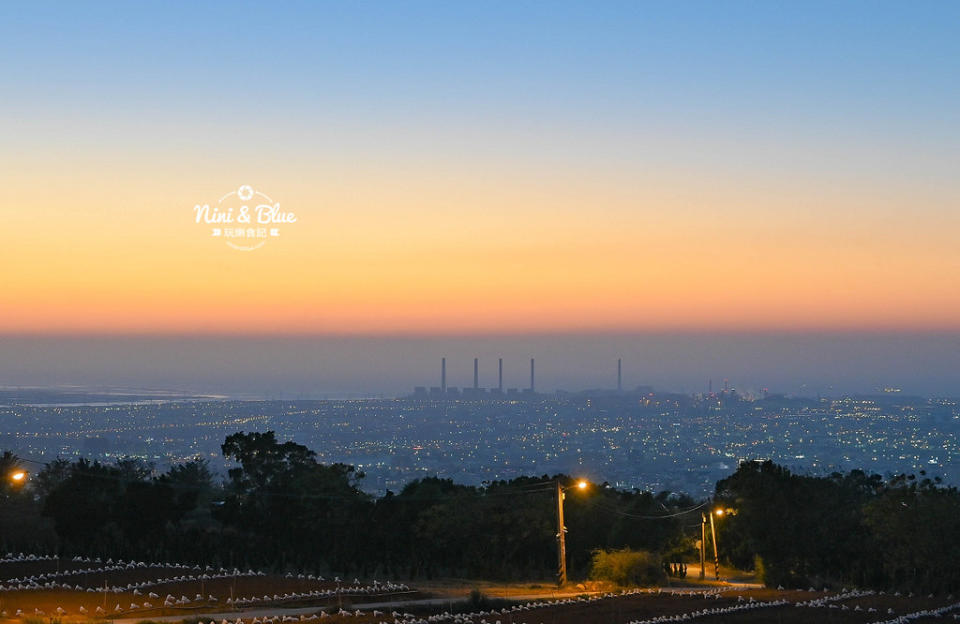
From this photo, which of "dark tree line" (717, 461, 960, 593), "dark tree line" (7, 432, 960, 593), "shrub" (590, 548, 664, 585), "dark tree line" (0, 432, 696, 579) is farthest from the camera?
"dark tree line" (0, 432, 696, 579)

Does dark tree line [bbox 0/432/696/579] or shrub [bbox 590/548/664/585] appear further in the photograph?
dark tree line [bbox 0/432/696/579]

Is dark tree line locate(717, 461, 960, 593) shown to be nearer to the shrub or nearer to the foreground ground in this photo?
the shrub

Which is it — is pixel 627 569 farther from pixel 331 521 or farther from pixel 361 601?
pixel 331 521

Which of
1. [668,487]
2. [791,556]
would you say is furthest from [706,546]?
[668,487]

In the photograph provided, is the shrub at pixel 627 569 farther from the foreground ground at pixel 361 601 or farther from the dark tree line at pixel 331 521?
the dark tree line at pixel 331 521

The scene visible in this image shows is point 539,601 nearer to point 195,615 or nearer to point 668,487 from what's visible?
point 195,615

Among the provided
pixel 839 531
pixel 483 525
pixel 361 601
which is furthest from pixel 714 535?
pixel 361 601

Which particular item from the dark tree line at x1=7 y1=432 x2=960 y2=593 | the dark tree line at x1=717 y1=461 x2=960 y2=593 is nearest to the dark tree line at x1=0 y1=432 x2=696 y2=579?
the dark tree line at x1=7 y1=432 x2=960 y2=593
